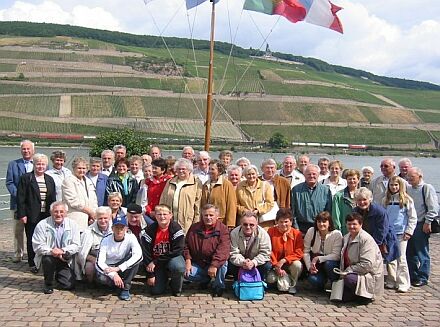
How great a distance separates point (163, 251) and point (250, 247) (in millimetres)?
1052

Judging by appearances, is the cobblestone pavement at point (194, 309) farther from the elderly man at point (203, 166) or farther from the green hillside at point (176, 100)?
the green hillside at point (176, 100)

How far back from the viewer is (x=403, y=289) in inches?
Result: 275

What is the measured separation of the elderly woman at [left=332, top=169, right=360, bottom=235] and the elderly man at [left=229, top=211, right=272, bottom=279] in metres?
1.04

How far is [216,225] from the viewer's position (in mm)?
6562

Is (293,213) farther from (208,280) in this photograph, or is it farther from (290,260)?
(208,280)

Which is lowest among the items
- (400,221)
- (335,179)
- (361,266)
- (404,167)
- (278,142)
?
(278,142)

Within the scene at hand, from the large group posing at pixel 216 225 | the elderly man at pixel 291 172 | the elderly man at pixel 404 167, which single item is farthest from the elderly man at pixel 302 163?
the elderly man at pixel 404 167

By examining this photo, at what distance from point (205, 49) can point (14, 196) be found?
130757mm

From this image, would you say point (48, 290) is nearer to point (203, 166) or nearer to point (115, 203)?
point (115, 203)

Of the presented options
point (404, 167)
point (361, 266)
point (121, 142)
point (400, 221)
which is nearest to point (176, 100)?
point (121, 142)

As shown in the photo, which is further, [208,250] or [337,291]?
[208,250]

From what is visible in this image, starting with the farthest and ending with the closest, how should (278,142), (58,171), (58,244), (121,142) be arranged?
(278,142)
(121,142)
(58,171)
(58,244)

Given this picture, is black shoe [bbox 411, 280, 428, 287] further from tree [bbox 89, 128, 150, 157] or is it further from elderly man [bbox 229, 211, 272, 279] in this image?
tree [bbox 89, 128, 150, 157]

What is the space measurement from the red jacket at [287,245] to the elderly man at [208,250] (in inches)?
24.4
